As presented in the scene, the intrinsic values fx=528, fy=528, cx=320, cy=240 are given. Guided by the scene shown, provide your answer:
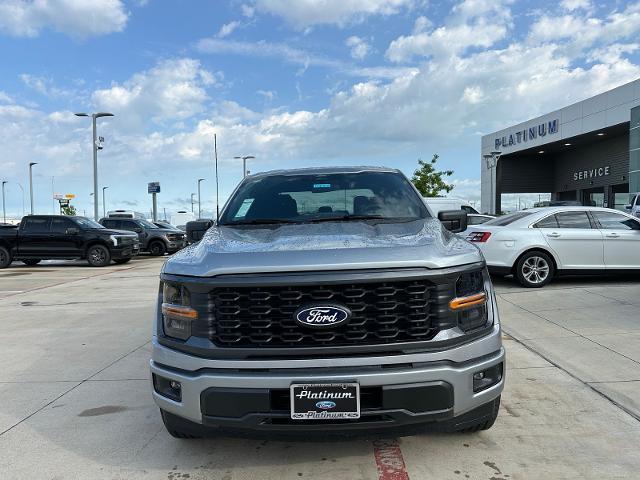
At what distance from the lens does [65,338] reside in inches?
255

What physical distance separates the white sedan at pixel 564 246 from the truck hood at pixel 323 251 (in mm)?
6264

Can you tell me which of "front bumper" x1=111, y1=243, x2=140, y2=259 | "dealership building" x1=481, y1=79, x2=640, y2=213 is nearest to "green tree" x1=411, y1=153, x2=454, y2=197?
"dealership building" x1=481, y1=79, x2=640, y2=213

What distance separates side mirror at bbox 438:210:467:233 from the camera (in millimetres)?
4184

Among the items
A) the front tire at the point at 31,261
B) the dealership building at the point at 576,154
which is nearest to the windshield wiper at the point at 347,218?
the front tire at the point at 31,261

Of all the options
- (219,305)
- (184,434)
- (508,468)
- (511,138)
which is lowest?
(508,468)

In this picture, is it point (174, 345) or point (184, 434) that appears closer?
point (174, 345)

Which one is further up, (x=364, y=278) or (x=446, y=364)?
(x=364, y=278)

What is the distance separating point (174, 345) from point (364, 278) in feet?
3.60

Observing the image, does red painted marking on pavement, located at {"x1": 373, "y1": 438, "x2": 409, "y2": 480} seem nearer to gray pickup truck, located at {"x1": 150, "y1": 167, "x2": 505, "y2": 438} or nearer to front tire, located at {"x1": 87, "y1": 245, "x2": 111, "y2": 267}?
gray pickup truck, located at {"x1": 150, "y1": 167, "x2": 505, "y2": 438}

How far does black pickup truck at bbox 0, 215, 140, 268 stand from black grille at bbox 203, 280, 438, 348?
1575cm

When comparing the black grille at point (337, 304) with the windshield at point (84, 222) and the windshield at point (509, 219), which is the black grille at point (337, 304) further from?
the windshield at point (84, 222)

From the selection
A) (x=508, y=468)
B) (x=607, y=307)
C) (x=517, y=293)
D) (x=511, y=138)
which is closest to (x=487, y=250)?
(x=517, y=293)

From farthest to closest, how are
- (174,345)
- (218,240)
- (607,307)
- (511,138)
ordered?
1. (511,138)
2. (607,307)
3. (218,240)
4. (174,345)

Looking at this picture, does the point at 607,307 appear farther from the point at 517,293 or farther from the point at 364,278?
the point at 364,278
